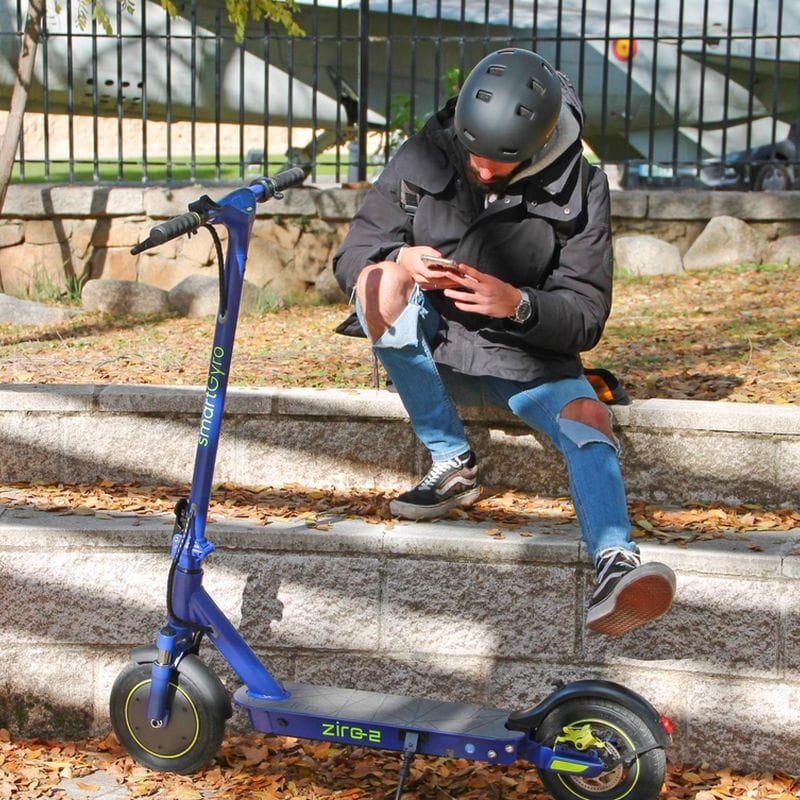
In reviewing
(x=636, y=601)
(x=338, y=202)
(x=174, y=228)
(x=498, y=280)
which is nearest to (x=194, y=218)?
(x=174, y=228)

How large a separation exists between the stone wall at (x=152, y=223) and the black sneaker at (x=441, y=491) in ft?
14.4

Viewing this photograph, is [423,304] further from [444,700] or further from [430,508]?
[444,700]

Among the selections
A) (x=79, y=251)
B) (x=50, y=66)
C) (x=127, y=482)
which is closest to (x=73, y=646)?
(x=127, y=482)

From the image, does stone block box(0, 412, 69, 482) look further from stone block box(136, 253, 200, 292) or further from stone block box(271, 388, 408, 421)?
stone block box(136, 253, 200, 292)

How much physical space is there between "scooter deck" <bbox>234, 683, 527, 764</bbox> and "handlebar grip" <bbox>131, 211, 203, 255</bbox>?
1.26 m

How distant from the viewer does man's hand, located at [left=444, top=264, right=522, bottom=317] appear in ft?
11.5

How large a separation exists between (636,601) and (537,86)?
4.83 ft

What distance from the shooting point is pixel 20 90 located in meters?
7.00

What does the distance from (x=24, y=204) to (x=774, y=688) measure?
6.40 metres

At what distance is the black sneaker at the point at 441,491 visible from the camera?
3.95 metres

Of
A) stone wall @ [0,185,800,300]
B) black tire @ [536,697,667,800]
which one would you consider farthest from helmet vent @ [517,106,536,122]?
stone wall @ [0,185,800,300]

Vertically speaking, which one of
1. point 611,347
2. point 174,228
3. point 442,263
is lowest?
point 611,347

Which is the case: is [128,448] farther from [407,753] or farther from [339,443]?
[407,753]

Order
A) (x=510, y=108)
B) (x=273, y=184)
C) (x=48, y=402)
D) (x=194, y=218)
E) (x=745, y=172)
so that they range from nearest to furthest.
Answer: (x=194, y=218) → (x=273, y=184) → (x=510, y=108) → (x=48, y=402) → (x=745, y=172)
